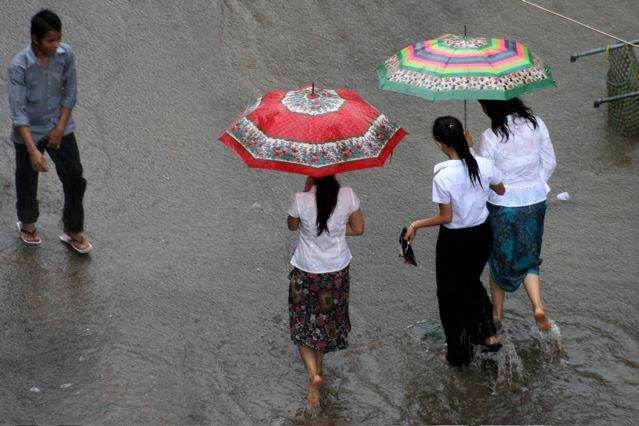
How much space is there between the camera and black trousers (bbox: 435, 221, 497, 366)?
5129 millimetres

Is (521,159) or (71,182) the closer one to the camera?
(521,159)

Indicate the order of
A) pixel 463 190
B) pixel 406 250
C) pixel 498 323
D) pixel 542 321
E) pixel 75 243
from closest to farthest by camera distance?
pixel 463 190
pixel 406 250
pixel 542 321
pixel 498 323
pixel 75 243

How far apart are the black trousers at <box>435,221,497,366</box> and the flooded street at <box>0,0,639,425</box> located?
0.21 meters

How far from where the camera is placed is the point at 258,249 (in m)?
6.53

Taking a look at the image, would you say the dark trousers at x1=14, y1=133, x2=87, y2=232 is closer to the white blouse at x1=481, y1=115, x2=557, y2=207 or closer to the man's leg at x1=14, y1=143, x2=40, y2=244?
the man's leg at x1=14, y1=143, x2=40, y2=244

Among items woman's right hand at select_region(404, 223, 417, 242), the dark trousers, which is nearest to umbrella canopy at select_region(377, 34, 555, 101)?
woman's right hand at select_region(404, 223, 417, 242)

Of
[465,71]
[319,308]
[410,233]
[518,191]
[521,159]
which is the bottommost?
[319,308]

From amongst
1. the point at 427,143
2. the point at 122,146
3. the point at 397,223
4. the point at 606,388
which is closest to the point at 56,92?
the point at 122,146

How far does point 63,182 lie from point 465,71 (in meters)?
2.78

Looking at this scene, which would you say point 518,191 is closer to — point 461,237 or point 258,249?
point 461,237

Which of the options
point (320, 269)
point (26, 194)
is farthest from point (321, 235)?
point (26, 194)

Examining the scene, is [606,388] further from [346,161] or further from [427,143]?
[427,143]

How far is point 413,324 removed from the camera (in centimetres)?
587

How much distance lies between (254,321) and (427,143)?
275 centimetres
